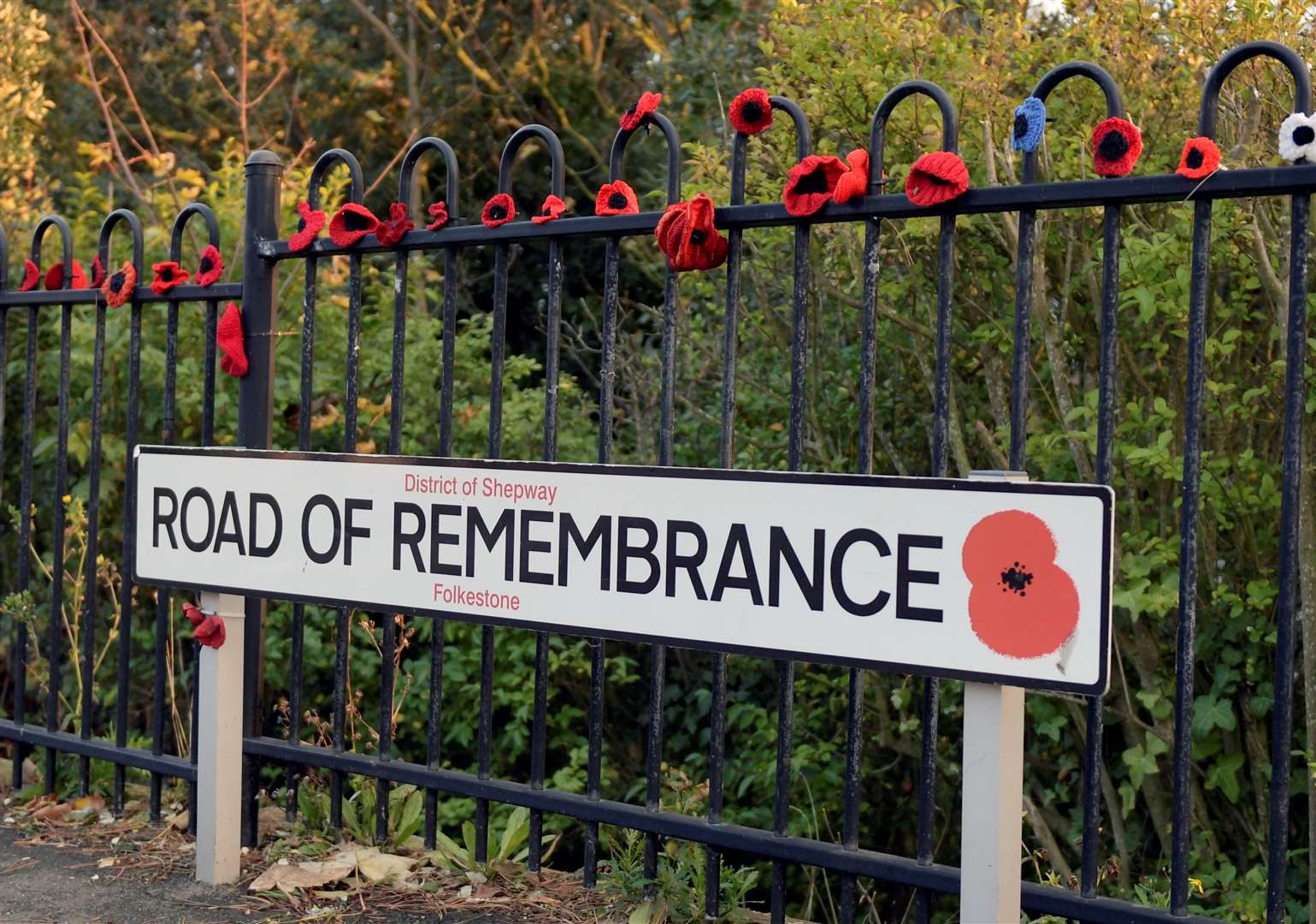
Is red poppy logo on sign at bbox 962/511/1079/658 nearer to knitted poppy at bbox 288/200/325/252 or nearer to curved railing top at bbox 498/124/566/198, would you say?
curved railing top at bbox 498/124/566/198

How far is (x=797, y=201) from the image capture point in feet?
8.92

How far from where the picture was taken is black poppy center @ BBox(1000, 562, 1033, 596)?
2266mm

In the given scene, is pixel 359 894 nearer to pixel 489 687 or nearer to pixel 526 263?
pixel 489 687

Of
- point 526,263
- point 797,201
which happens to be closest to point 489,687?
point 797,201

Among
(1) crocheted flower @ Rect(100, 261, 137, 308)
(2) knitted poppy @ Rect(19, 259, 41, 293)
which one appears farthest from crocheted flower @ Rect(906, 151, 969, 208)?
(2) knitted poppy @ Rect(19, 259, 41, 293)

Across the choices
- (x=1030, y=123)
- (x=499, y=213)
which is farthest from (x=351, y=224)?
(x=1030, y=123)

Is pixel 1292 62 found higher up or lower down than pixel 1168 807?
higher up

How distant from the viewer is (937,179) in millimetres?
2510

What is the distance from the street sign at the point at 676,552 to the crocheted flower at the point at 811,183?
1.85 feet

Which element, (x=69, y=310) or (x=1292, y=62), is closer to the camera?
(x=1292, y=62)

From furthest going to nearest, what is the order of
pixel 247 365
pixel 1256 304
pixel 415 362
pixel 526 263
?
pixel 526 263 → pixel 415 362 → pixel 1256 304 → pixel 247 365

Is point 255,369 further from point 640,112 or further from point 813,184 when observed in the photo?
point 813,184

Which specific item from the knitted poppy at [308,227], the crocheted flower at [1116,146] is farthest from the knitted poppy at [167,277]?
the crocheted flower at [1116,146]

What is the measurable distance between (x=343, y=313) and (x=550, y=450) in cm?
302
